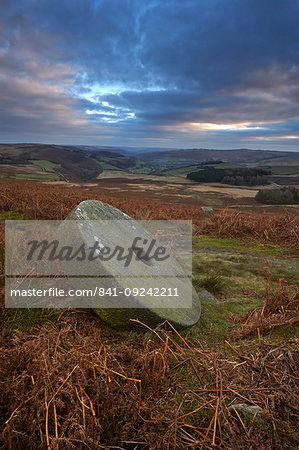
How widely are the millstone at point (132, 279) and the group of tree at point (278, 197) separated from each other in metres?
42.5

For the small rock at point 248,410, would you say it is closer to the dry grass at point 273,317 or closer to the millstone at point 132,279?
the dry grass at point 273,317

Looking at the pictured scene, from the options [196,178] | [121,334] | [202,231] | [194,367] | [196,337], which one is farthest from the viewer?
[196,178]

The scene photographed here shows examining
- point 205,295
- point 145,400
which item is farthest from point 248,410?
point 205,295

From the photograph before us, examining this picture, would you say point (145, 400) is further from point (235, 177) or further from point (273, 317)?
point (235, 177)

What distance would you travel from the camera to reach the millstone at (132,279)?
10.4 ft

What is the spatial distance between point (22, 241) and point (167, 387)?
3.66 metres

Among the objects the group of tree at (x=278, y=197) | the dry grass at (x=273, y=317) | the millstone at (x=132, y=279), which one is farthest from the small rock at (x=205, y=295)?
the group of tree at (x=278, y=197)

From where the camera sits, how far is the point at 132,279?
→ 11.4 ft

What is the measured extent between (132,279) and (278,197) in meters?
49.9

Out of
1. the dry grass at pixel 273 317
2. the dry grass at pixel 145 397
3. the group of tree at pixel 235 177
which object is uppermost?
the group of tree at pixel 235 177

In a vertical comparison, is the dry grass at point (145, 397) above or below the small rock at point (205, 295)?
above

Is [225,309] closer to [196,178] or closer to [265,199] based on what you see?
[265,199]

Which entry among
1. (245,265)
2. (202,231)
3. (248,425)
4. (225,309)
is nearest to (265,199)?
(202,231)

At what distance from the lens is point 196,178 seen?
90.7 metres
